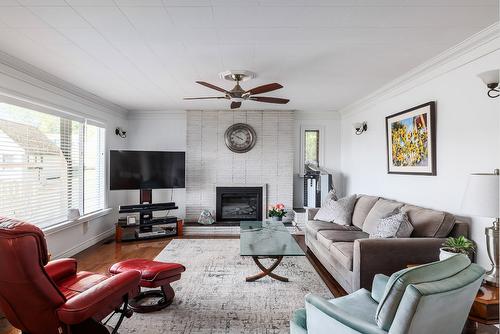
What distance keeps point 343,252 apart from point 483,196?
1.33 metres

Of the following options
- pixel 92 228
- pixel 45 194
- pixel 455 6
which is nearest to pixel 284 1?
pixel 455 6

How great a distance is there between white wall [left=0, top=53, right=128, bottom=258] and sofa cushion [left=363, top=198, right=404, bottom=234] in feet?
13.3

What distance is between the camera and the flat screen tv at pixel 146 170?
5035 millimetres

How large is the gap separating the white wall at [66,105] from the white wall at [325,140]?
361cm

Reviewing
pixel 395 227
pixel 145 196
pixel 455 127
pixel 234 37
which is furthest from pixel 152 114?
pixel 455 127

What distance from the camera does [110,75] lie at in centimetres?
363

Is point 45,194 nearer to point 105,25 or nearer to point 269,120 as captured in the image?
point 105,25

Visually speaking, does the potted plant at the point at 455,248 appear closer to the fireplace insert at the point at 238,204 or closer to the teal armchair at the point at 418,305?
the teal armchair at the point at 418,305

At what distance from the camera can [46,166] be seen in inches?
147

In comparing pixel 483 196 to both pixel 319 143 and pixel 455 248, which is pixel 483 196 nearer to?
pixel 455 248

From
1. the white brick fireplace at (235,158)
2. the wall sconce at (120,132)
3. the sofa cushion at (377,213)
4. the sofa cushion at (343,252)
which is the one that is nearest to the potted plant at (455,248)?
the sofa cushion at (343,252)

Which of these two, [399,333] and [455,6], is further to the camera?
[455,6]

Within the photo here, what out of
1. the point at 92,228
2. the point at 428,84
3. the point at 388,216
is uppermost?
the point at 428,84

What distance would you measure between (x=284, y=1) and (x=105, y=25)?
144 centimetres
